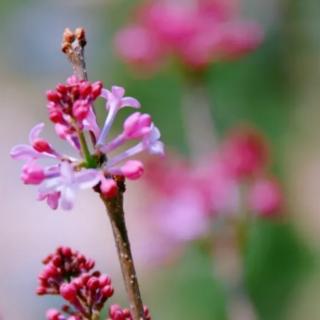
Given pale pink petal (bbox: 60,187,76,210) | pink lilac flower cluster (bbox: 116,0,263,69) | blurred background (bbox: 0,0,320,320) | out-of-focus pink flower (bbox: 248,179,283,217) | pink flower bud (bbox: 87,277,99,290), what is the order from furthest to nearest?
blurred background (bbox: 0,0,320,320)
pink lilac flower cluster (bbox: 116,0,263,69)
out-of-focus pink flower (bbox: 248,179,283,217)
pink flower bud (bbox: 87,277,99,290)
pale pink petal (bbox: 60,187,76,210)

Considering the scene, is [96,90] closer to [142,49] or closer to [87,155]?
[87,155]

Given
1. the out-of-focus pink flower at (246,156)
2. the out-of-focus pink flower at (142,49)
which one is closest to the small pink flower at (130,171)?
the out-of-focus pink flower at (246,156)

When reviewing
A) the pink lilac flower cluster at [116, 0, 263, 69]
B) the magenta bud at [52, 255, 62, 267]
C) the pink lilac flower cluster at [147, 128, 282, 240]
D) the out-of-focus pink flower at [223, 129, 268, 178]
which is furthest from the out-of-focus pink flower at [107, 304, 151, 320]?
the pink lilac flower cluster at [116, 0, 263, 69]

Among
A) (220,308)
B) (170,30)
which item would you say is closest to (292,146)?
(220,308)

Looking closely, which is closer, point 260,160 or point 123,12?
point 260,160

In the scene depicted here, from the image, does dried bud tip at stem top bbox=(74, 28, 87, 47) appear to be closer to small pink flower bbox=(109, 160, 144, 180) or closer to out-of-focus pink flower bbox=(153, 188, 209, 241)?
small pink flower bbox=(109, 160, 144, 180)

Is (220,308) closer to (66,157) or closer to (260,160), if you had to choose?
(260,160)

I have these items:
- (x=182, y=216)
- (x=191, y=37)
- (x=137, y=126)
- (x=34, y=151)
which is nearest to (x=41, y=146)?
(x=34, y=151)
